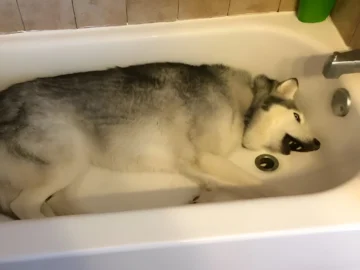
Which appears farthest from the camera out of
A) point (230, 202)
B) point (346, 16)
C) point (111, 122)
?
point (346, 16)

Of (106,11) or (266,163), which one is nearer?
(106,11)

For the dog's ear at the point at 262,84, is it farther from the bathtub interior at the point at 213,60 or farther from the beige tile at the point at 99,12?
the beige tile at the point at 99,12

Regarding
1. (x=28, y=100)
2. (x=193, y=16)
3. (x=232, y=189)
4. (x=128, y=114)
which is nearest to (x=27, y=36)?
(x=28, y=100)

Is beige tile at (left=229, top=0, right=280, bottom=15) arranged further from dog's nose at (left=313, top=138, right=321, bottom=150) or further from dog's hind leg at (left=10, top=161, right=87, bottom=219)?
dog's hind leg at (left=10, top=161, right=87, bottom=219)

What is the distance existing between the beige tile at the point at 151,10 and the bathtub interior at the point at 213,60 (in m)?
0.05

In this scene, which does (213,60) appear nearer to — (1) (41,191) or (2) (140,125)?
(2) (140,125)

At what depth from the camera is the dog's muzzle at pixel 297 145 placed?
1.44 metres

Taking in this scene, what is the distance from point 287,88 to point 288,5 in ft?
1.15

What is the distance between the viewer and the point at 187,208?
0.96 meters

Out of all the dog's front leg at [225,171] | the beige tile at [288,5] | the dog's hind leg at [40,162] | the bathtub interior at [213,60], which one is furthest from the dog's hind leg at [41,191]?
the beige tile at [288,5]

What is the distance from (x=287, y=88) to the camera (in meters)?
1.39

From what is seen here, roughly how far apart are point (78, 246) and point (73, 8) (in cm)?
84

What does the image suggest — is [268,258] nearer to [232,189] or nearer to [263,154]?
[232,189]

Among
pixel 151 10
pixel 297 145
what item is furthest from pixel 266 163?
pixel 151 10
